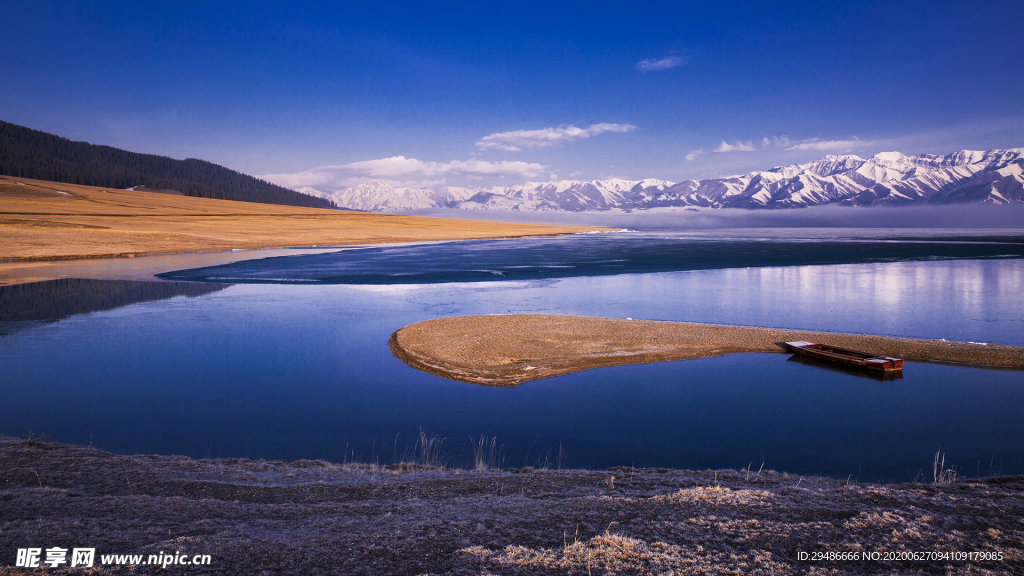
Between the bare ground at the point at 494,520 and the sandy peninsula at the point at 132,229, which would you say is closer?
the bare ground at the point at 494,520

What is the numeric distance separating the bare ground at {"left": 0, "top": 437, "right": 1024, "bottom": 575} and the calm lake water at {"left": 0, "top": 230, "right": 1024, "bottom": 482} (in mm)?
2166

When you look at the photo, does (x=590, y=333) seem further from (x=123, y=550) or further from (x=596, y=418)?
(x=123, y=550)

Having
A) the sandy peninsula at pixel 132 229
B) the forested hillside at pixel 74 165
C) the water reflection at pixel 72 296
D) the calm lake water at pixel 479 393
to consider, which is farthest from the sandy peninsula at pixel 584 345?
the forested hillside at pixel 74 165

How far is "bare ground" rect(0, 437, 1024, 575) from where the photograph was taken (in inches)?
197

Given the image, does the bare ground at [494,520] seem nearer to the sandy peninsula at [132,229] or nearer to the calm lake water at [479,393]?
the calm lake water at [479,393]

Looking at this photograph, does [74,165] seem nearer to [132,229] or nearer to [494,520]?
[132,229]

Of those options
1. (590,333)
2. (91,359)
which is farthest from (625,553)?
(91,359)

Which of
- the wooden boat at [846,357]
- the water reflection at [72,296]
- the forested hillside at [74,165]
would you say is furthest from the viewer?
the forested hillside at [74,165]

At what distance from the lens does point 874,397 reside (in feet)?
43.5

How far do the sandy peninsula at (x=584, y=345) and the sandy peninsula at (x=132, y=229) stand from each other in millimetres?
31259

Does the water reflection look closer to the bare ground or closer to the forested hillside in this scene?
the bare ground

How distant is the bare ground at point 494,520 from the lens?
5.00 m

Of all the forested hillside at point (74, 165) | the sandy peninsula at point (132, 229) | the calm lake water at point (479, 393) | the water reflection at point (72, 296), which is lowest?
the calm lake water at point (479, 393)

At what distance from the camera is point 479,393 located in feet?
44.2
